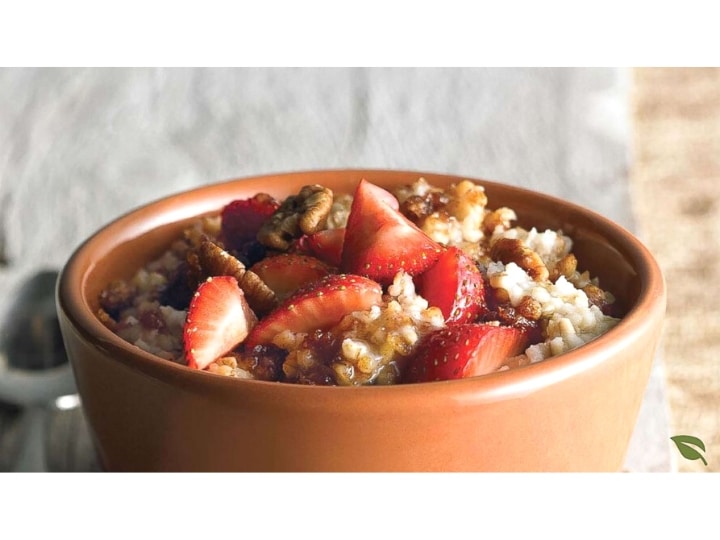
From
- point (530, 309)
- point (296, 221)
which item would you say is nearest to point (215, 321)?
point (296, 221)

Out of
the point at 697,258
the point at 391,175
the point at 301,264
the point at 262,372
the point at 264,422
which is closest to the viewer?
the point at 264,422

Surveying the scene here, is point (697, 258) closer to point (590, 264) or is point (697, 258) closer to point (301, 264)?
point (590, 264)

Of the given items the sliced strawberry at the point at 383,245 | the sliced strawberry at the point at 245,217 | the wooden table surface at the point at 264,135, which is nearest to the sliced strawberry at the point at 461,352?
the sliced strawberry at the point at 383,245

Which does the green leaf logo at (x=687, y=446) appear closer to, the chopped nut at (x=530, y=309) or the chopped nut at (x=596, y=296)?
the chopped nut at (x=596, y=296)

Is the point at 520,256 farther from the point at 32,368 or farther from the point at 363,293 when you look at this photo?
the point at 32,368

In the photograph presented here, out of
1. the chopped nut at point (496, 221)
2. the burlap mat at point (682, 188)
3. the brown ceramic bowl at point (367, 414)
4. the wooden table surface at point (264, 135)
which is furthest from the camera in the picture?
the burlap mat at point (682, 188)
